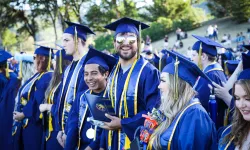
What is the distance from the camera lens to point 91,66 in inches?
142

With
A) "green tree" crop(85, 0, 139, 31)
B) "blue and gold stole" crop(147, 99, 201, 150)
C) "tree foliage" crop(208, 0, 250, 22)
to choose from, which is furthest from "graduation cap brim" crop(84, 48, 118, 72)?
"green tree" crop(85, 0, 139, 31)

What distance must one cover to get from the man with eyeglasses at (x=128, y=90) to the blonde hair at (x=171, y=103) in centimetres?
49

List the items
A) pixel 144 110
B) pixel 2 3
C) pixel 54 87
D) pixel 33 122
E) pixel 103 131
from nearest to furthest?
pixel 144 110, pixel 103 131, pixel 54 87, pixel 33 122, pixel 2 3

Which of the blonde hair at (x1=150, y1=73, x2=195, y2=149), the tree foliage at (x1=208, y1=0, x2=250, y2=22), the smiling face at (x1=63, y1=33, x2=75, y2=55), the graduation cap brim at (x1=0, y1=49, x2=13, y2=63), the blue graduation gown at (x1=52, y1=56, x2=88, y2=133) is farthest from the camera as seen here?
the tree foliage at (x1=208, y1=0, x2=250, y2=22)

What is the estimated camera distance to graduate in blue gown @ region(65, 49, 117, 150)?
358cm

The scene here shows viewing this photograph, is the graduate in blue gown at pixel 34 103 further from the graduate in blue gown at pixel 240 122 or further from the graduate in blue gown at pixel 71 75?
the graduate in blue gown at pixel 240 122

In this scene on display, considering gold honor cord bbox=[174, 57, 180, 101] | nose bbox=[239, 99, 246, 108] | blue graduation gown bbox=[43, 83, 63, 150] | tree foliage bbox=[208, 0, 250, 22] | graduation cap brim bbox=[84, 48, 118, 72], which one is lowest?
blue graduation gown bbox=[43, 83, 63, 150]

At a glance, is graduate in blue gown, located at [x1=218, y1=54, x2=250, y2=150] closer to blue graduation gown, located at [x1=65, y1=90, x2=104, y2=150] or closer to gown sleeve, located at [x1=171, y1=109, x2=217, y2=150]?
gown sleeve, located at [x1=171, y1=109, x2=217, y2=150]

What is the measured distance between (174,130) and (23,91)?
322 centimetres

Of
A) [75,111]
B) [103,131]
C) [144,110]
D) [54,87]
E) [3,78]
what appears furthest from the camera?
[3,78]

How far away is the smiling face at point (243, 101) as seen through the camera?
229 cm

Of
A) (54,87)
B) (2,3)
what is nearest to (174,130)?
(54,87)

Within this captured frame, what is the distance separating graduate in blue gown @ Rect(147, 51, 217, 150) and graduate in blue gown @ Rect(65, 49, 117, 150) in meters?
1.13

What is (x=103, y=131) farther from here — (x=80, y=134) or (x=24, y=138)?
(x=24, y=138)
